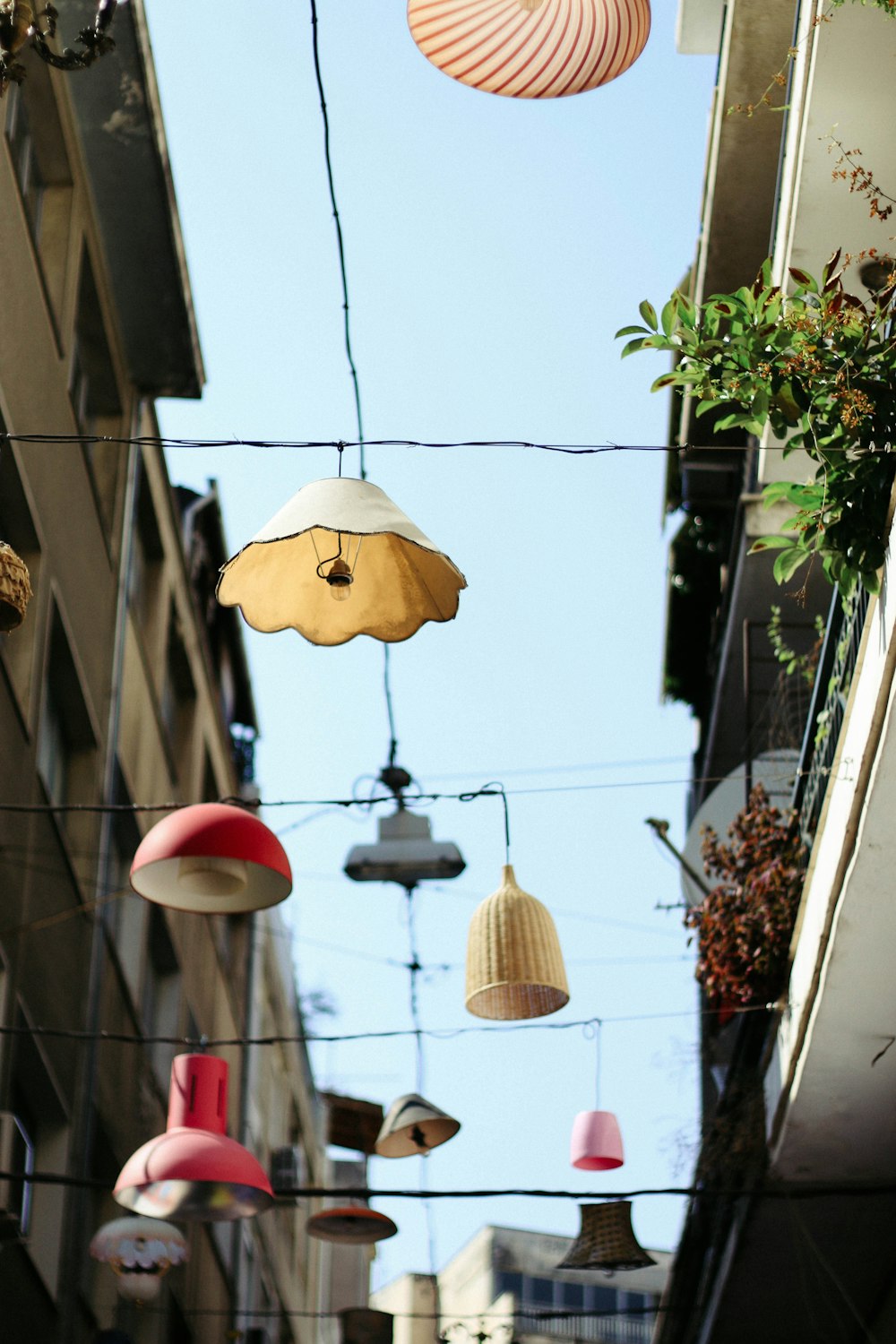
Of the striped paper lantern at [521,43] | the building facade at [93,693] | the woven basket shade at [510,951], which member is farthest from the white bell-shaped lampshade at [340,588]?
the building facade at [93,693]

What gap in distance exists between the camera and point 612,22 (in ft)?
20.7

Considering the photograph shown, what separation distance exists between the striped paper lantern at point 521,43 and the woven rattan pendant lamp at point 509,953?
14.0 feet

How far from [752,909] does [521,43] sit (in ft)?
20.1

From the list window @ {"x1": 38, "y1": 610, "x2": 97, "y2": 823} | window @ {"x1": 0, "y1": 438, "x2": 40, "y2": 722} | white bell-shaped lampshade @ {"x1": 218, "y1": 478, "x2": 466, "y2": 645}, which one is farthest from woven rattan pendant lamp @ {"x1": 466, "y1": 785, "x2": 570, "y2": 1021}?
window @ {"x1": 38, "y1": 610, "x2": 97, "y2": 823}

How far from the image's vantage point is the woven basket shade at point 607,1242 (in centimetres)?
1173

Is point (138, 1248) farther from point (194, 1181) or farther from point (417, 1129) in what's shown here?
point (194, 1181)

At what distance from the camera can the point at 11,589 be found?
19.8 ft

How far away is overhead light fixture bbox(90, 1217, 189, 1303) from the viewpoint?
11.8 m

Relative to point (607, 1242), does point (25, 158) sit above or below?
above

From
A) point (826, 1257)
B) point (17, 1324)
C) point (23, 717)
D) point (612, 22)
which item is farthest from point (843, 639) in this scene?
point (17, 1324)

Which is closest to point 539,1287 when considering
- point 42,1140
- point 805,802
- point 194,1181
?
point 42,1140

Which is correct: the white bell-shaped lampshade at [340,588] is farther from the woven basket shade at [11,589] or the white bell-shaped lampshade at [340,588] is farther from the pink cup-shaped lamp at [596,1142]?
the pink cup-shaped lamp at [596,1142]

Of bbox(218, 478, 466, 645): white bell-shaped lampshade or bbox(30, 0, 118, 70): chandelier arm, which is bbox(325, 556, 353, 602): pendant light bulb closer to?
bbox(218, 478, 466, 645): white bell-shaped lampshade

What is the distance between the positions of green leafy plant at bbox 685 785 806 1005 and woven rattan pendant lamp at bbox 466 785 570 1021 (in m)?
1.94
